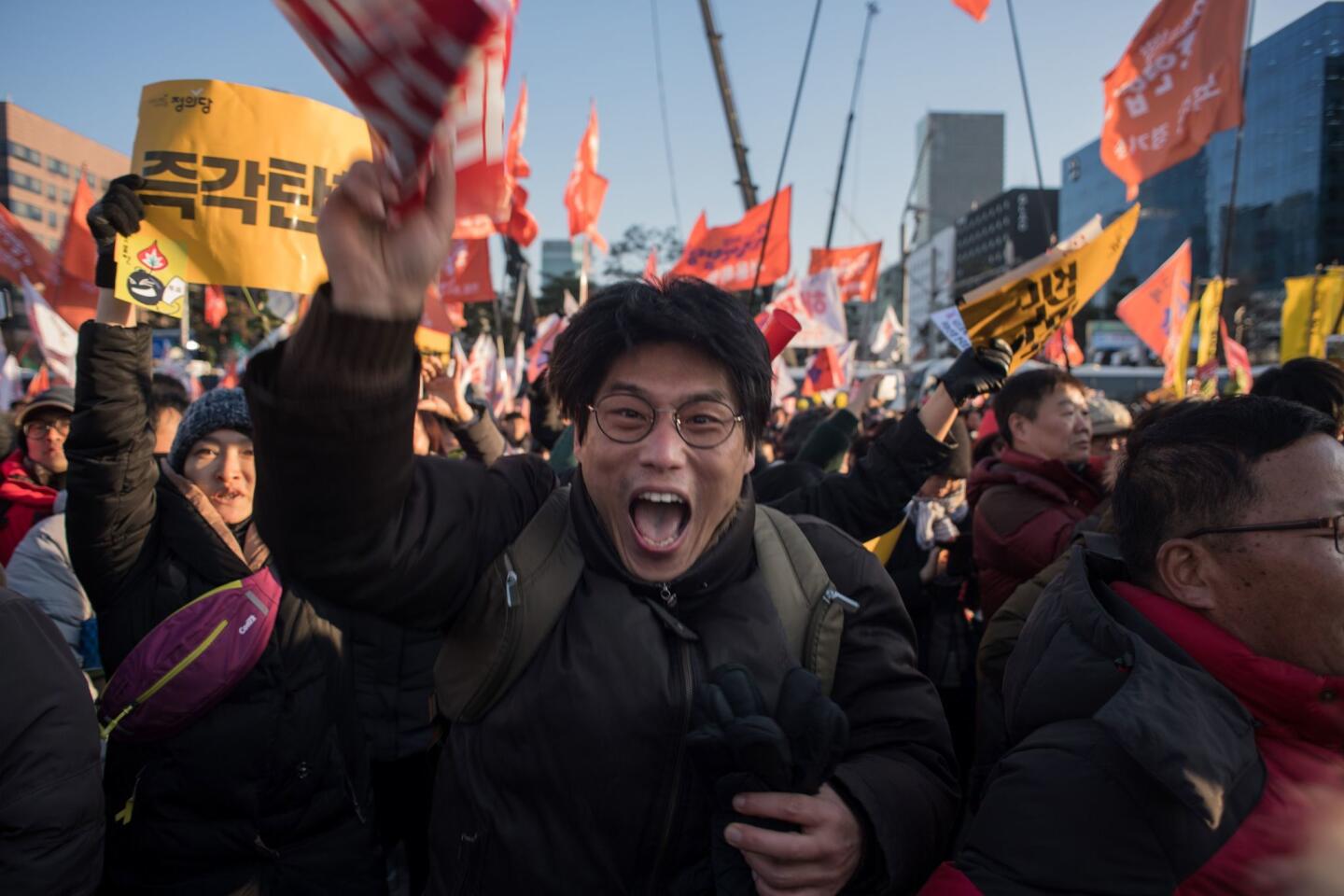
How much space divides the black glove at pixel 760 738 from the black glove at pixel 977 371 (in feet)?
5.51

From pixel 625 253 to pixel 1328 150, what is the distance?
1306 inches

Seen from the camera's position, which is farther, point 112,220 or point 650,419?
point 112,220

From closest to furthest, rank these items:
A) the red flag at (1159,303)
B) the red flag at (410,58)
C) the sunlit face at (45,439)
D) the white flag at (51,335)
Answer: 1. the red flag at (410,58)
2. the sunlit face at (45,439)
3. the white flag at (51,335)
4. the red flag at (1159,303)

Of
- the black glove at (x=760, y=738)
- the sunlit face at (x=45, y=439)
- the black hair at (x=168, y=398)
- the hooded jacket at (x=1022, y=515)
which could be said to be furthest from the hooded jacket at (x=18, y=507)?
the hooded jacket at (x=1022, y=515)

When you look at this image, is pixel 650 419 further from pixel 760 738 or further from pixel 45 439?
pixel 45 439

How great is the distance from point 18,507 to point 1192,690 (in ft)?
13.9

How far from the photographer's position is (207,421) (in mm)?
2537

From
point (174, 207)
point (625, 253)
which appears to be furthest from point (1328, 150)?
point (174, 207)

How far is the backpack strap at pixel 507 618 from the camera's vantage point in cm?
133

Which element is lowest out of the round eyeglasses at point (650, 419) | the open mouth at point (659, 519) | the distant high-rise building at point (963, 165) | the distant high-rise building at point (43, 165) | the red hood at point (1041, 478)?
the open mouth at point (659, 519)

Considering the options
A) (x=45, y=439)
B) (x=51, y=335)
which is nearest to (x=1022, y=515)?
(x=45, y=439)

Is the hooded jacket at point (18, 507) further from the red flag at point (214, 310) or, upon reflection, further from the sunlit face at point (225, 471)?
the red flag at point (214, 310)

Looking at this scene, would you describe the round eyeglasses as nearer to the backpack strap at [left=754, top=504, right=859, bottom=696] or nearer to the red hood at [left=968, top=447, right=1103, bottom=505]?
the backpack strap at [left=754, top=504, right=859, bottom=696]

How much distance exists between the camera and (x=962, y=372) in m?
2.78
